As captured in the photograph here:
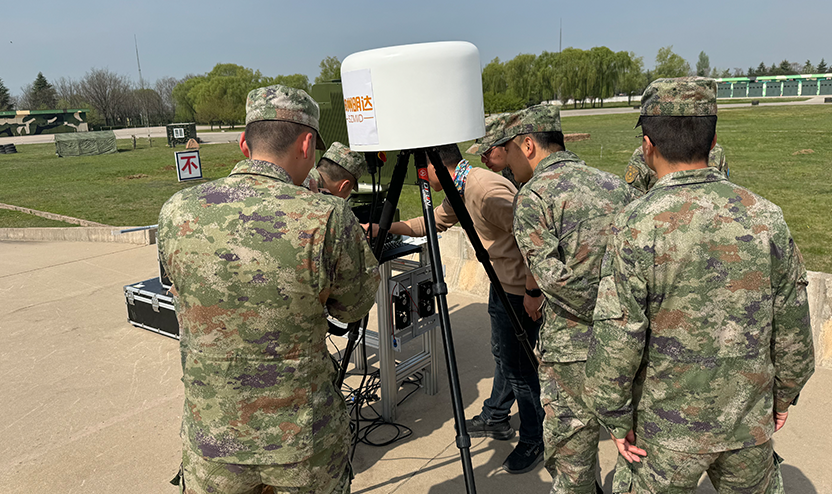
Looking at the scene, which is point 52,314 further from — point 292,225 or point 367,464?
point 292,225

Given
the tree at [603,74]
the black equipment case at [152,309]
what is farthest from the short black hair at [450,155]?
the tree at [603,74]

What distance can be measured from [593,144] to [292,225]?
2352 cm

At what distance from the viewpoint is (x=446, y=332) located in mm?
2488

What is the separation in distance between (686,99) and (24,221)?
13.4 metres

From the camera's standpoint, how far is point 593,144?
76.8ft

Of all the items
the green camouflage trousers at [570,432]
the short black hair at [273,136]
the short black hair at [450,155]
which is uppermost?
the short black hair at [273,136]

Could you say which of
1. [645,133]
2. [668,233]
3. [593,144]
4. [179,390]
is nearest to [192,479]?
[668,233]

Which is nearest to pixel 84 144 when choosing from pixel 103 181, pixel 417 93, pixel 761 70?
pixel 103 181

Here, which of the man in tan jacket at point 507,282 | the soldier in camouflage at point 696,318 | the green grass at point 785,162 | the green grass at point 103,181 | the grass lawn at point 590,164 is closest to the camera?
the soldier in camouflage at point 696,318

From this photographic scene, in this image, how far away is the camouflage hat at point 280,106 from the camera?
1841mm

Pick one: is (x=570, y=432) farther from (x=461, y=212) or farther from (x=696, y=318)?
(x=461, y=212)

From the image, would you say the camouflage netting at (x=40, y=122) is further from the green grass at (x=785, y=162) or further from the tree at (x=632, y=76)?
the tree at (x=632, y=76)

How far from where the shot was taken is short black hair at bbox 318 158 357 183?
348 cm

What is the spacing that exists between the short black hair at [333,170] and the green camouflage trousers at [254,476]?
6.47 feet
